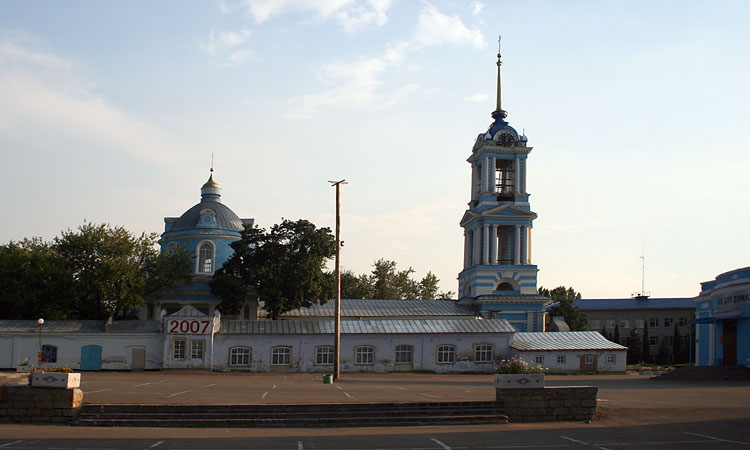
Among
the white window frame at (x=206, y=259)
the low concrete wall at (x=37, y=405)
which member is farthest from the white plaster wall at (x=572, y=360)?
the low concrete wall at (x=37, y=405)

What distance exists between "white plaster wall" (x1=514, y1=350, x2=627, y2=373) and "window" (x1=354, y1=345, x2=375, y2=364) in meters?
9.76

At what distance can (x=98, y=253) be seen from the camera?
50281mm

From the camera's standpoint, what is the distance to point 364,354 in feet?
157

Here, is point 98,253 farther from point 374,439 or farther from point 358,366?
point 374,439

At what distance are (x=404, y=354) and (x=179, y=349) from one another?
14.6 m

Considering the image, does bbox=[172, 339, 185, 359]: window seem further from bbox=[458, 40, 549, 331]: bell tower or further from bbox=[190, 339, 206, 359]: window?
bbox=[458, 40, 549, 331]: bell tower

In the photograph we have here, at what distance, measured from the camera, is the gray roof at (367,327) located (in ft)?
156

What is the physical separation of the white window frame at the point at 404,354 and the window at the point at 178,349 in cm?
1381

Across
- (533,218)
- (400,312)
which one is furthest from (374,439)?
(533,218)

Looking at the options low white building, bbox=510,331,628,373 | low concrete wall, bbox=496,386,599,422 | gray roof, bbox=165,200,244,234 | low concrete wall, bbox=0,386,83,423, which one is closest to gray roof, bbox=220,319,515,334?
low white building, bbox=510,331,628,373

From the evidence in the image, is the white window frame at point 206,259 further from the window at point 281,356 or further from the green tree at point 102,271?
the window at point 281,356

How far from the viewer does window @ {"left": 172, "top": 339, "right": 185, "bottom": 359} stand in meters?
45.9

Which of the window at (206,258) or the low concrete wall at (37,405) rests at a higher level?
the window at (206,258)

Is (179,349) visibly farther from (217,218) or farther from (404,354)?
(217,218)
